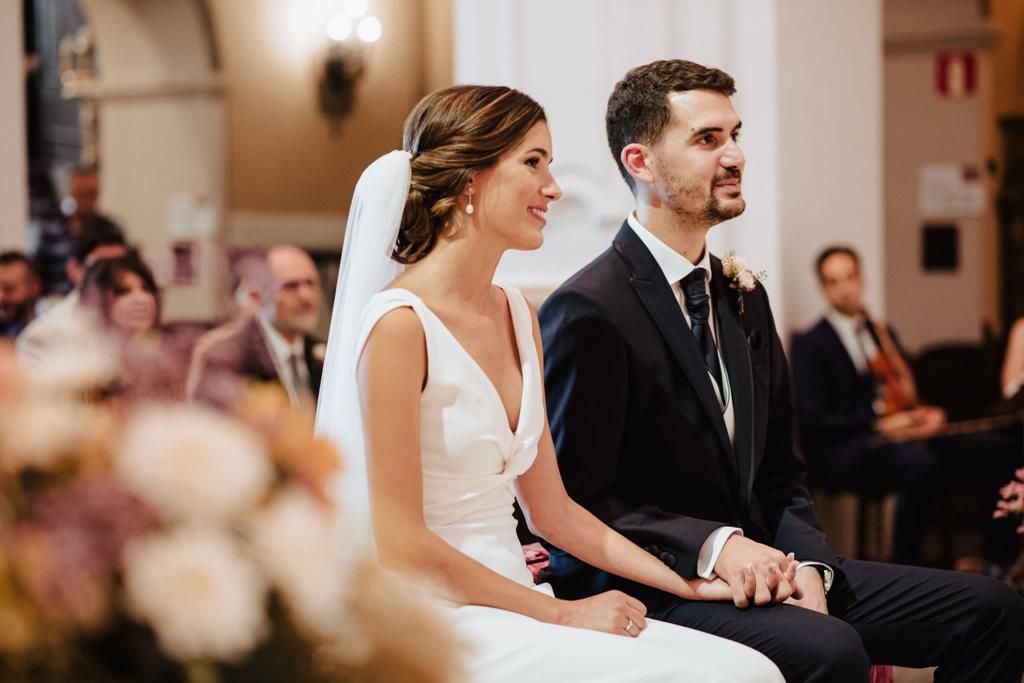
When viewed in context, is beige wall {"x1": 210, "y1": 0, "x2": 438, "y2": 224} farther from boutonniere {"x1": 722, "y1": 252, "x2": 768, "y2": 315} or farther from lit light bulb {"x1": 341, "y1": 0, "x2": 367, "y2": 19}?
boutonniere {"x1": 722, "y1": 252, "x2": 768, "y2": 315}

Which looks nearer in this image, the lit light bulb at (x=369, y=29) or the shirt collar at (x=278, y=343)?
the shirt collar at (x=278, y=343)

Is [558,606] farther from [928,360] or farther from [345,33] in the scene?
[345,33]

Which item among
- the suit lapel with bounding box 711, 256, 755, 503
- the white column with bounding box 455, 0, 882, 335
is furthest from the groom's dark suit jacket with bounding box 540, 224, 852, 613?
the white column with bounding box 455, 0, 882, 335

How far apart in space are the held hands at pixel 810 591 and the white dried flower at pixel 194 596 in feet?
6.06

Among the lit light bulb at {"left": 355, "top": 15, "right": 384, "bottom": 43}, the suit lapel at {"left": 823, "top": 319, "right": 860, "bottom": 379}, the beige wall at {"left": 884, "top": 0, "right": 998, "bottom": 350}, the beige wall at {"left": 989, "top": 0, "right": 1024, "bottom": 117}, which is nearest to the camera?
the suit lapel at {"left": 823, "top": 319, "right": 860, "bottom": 379}

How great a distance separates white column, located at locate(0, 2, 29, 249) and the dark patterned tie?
4.65 metres

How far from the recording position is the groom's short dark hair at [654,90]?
2.78 meters

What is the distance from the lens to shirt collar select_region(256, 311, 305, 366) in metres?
5.07

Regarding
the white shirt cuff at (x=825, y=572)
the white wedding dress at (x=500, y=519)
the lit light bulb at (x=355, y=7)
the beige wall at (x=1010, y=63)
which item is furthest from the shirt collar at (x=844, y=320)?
the lit light bulb at (x=355, y=7)

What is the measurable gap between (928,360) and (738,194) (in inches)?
192

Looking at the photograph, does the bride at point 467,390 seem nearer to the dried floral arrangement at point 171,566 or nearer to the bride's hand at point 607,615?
the bride's hand at point 607,615

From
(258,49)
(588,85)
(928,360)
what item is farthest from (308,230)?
(588,85)

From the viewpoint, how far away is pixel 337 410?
2.34 m

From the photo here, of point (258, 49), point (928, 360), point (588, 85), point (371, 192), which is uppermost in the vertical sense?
point (258, 49)
